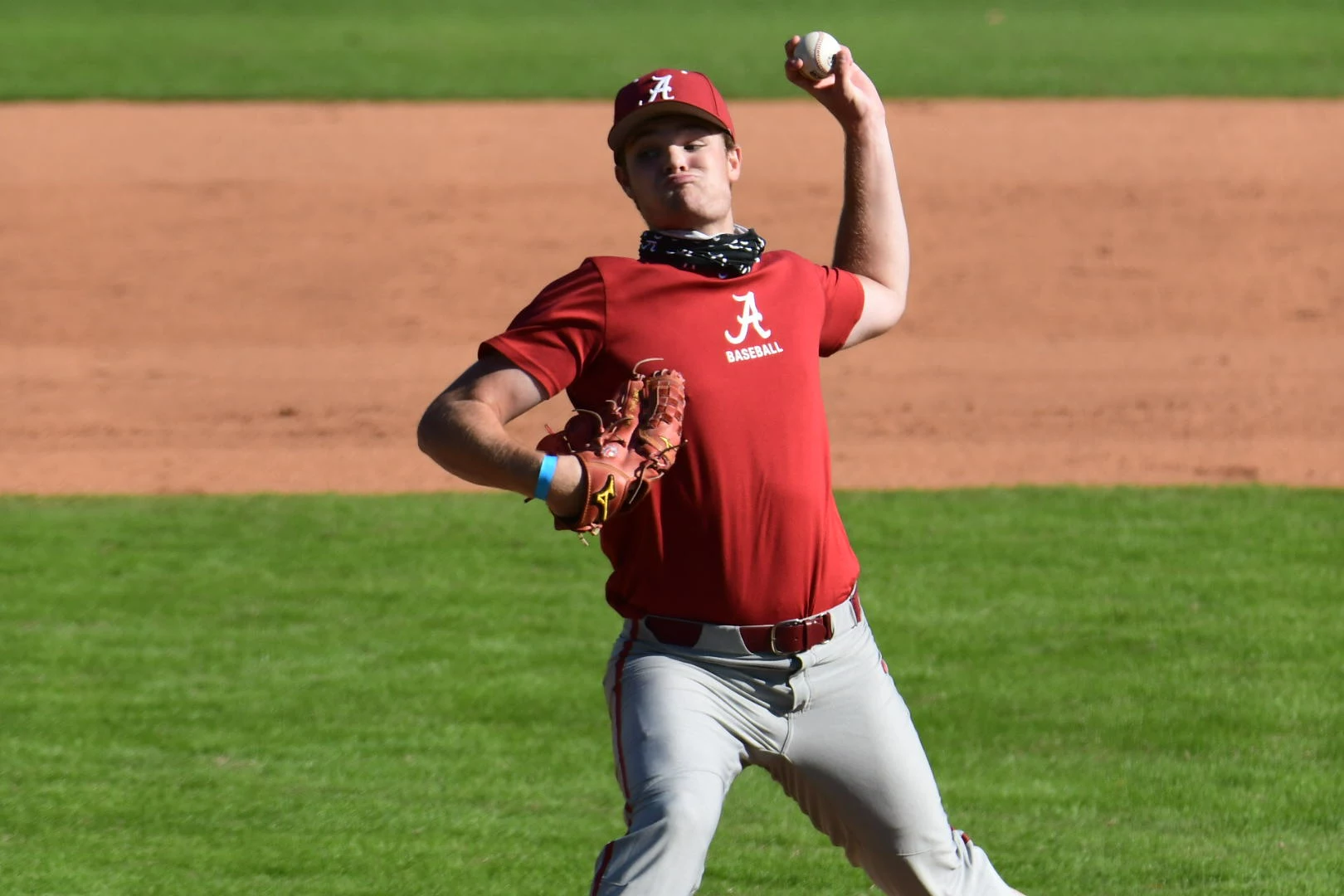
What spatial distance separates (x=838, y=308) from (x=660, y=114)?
1.88 ft

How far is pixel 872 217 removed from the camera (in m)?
4.37

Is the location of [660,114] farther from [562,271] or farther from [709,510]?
[562,271]

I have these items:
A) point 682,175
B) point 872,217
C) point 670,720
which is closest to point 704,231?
point 682,175

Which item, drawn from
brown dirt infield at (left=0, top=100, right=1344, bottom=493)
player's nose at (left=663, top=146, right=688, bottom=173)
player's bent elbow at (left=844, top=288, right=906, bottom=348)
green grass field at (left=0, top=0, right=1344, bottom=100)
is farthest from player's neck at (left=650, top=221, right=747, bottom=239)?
green grass field at (left=0, top=0, right=1344, bottom=100)

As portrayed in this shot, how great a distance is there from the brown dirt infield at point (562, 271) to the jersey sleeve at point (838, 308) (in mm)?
6675

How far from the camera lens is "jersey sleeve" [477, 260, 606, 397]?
143 inches

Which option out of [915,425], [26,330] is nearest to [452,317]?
[26,330]

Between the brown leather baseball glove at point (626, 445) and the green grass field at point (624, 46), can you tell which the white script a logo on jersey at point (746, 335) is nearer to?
the brown leather baseball glove at point (626, 445)

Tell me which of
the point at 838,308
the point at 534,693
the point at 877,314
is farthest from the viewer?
→ the point at 534,693

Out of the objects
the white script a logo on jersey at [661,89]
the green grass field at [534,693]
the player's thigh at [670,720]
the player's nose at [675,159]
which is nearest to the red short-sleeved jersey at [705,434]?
the player's thigh at [670,720]

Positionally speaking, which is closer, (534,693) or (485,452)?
(485,452)

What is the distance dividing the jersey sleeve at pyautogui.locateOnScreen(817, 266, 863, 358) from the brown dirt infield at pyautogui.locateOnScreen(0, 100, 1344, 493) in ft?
21.9

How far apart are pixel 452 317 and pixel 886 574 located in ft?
22.2

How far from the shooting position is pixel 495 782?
620 cm
